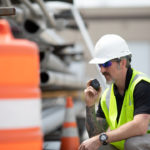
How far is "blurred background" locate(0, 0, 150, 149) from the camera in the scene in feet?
16.0

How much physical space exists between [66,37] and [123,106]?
10574 millimetres

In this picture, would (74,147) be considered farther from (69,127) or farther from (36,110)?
(36,110)

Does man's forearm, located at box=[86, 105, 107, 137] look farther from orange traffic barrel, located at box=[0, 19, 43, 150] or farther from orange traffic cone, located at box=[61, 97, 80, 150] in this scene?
orange traffic barrel, located at box=[0, 19, 43, 150]

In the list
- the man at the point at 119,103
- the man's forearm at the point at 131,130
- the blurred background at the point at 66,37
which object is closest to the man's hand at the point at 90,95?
the man at the point at 119,103

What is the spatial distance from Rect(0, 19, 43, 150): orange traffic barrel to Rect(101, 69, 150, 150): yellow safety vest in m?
1.22

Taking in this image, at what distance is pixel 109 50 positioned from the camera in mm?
3082

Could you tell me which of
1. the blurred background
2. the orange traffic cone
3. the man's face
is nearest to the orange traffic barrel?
the man's face

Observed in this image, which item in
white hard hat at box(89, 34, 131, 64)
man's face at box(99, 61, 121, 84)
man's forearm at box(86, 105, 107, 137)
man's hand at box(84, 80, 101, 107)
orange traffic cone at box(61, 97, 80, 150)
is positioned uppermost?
white hard hat at box(89, 34, 131, 64)

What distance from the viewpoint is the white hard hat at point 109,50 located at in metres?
3.05

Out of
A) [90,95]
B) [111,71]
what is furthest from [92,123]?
[111,71]

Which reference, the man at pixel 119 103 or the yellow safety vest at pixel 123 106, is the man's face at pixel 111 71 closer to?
the man at pixel 119 103

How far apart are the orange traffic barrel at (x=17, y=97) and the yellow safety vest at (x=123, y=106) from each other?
4.01ft

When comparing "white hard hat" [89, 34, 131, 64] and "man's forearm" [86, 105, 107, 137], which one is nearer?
"white hard hat" [89, 34, 131, 64]

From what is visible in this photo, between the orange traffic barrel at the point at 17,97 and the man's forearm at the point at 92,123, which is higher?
the orange traffic barrel at the point at 17,97
